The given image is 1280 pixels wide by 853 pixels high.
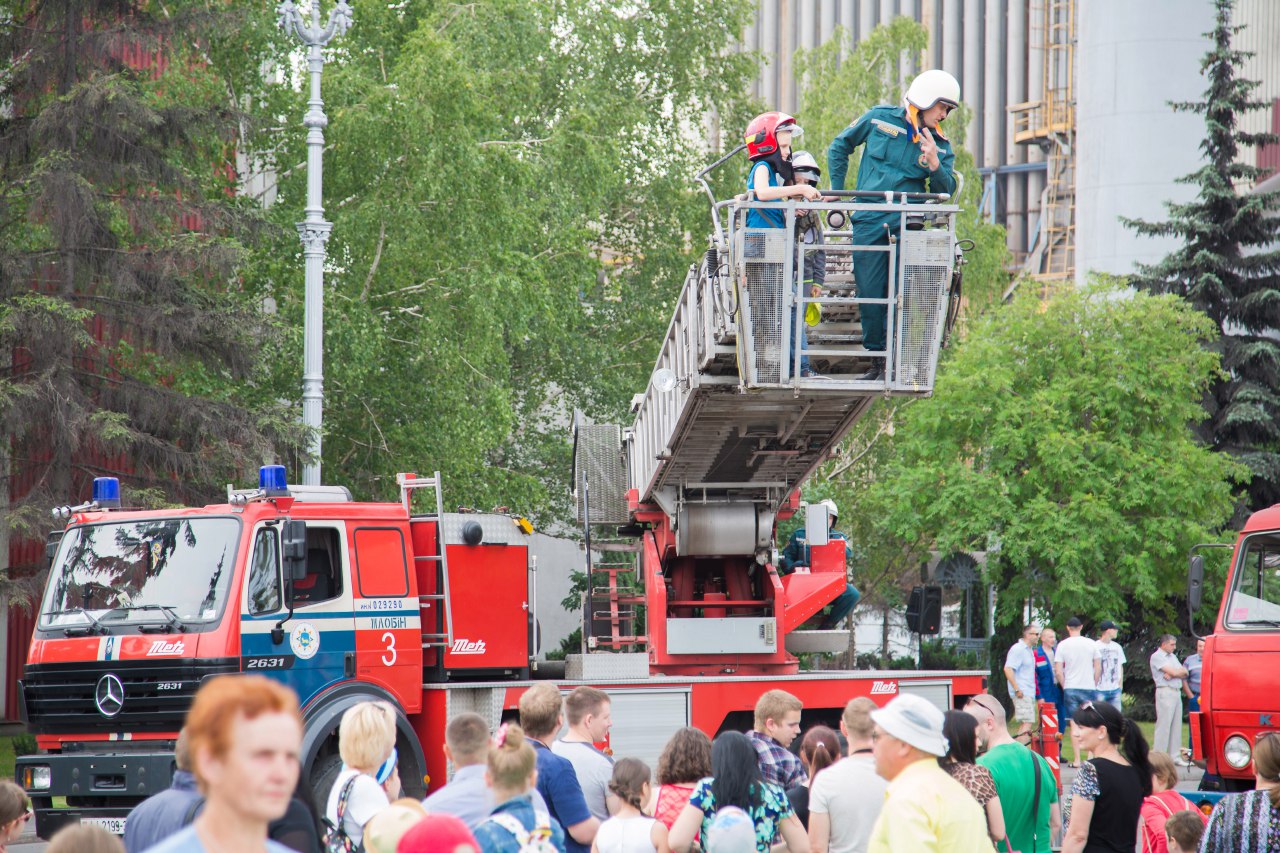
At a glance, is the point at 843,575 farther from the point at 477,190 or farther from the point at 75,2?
the point at 75,2

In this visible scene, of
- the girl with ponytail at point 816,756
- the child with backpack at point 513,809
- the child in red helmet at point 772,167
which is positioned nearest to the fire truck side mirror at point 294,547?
the child in red helmet at point 772,167

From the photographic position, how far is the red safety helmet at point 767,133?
10.8m

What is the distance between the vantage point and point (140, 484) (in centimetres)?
1812

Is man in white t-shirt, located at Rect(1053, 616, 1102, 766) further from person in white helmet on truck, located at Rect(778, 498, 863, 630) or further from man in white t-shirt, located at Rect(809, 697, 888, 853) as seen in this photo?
man in white t-shirt, located at Rect(809, 697, 888, 853)

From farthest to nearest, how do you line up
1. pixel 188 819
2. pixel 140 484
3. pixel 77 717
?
pixel 140 484 → pixel 77 717 → pixel 188 819

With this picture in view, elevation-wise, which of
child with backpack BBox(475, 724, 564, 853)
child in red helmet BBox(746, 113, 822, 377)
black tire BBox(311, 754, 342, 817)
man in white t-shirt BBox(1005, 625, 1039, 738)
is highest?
child in red helmet BBox(746, 113, 822, 377)

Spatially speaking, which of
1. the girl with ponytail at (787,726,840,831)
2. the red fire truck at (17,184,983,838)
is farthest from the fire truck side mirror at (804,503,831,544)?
the girl with ponytail at (787,726,840,831)

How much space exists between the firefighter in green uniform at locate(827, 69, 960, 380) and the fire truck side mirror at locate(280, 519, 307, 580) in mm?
4110

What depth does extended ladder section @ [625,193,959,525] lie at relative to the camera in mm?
10422

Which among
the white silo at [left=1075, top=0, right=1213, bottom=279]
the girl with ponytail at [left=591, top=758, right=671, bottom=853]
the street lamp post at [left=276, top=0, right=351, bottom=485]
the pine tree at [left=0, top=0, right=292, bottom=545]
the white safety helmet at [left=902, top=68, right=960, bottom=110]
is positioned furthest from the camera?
the white silo at [left=1075, top=0, right=1213, bottom=279]

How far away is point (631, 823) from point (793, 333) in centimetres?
494

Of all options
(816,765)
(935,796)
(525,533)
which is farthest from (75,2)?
(935,796)

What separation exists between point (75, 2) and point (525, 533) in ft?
33.9

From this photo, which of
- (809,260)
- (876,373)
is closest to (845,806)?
(876,373)
